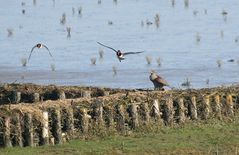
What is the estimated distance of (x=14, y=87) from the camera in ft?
64.5

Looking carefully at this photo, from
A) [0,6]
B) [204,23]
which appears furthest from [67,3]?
[204,23]

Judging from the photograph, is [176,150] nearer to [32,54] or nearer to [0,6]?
[32,54]

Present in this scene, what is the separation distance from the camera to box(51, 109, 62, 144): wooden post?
1612cm

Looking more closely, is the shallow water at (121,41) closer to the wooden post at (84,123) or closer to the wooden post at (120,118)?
the wooden post at (120,118)

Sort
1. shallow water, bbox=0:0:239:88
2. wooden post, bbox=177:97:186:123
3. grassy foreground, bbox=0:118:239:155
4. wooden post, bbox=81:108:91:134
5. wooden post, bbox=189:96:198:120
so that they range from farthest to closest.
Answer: shallow water, bbox=0:0:239:88 → wooden post, bbox=189:96:198:120 → wooden post, bbox=177:97:186:123 → wooden post, bbox=81:108:91:134 → grassy foreground, bbox=0:118:239:155

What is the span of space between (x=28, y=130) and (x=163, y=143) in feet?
7.59

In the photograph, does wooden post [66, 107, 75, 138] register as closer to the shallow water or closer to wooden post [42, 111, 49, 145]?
wooden post [42, 111, 49, 145]

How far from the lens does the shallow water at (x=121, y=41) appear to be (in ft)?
91.6

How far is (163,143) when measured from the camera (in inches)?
627

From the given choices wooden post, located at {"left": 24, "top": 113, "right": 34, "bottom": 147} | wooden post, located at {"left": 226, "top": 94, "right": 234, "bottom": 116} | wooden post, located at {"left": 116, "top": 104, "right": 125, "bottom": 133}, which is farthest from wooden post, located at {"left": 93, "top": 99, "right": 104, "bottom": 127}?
wooden post, located at {"left": 226, "top": 94, "right": 234, "bottom": 116}

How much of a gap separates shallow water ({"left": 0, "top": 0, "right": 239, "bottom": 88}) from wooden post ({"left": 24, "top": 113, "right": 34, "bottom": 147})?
10410 millimetres

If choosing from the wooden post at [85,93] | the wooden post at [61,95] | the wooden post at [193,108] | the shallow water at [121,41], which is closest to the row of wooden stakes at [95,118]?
the wooden post at [193,108]

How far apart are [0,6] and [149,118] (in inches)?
1112

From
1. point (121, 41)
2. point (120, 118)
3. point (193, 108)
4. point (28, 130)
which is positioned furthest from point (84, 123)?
point (121, 41)
